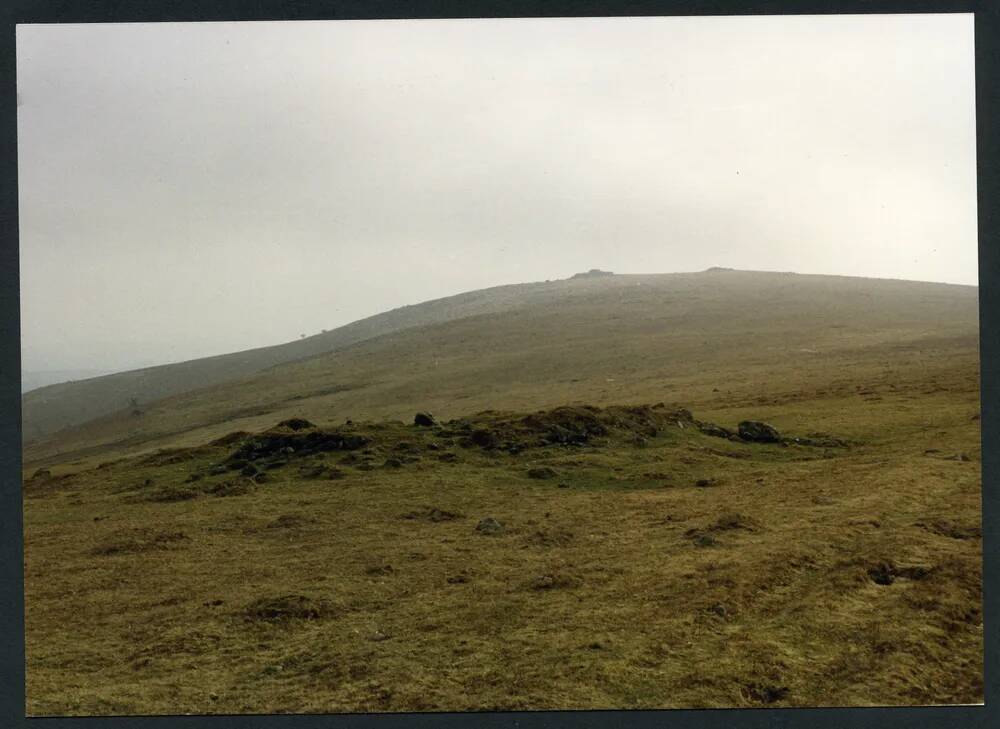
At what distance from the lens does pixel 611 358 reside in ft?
196

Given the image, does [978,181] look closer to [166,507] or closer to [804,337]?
[166,507]

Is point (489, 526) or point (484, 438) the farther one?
point (484, 438)

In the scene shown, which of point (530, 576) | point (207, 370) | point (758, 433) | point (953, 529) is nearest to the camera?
point (530, 576)

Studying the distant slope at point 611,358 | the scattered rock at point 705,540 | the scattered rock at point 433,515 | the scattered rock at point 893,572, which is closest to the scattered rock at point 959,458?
the scattered rock at point 893,572

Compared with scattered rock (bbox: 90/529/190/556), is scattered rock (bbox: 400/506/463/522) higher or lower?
lower

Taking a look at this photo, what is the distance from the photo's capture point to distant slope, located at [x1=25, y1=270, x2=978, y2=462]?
4597 cm

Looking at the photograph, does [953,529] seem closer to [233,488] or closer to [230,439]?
[233,488]

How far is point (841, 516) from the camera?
1320cm

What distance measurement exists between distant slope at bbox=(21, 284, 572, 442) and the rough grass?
210ft

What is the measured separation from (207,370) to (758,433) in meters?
88.4

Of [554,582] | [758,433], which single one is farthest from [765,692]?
[758,433]

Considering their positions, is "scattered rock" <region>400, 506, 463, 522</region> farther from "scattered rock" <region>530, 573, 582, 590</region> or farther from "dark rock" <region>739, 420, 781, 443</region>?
"dark rock" <region>739, 420, 781, 443</region>

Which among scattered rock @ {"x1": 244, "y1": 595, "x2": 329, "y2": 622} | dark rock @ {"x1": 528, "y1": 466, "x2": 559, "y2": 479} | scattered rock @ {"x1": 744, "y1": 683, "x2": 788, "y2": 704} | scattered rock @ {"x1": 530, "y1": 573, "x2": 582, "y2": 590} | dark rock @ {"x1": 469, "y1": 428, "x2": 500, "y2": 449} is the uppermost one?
dark rock @ {"x1": 469, "y1": 428, "x2": 500, "y2": 449}

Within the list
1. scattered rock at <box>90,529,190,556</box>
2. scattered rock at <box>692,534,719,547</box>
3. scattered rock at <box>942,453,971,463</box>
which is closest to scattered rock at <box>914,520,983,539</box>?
scattered rock at <box>692,534,719,547</box>
